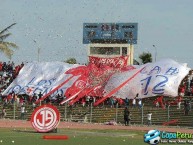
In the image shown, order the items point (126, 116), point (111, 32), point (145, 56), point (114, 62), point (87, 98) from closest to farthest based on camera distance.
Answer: point (126, 116) < point (87, 98) < point (114, 62) < point (145, 56) < point (111, 32)

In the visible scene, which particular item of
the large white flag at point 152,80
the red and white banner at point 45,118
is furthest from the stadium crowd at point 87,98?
the red and white banner at point 45,118

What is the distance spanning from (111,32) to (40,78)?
150 ft

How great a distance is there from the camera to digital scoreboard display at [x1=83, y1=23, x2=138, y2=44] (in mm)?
103312

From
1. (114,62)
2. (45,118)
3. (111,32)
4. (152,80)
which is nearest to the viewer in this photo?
(45,118)

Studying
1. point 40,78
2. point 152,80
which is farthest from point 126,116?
point 40,78

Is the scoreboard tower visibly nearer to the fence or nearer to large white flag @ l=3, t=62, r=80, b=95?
large white flag @ l=3, t=62, r=80, b=95

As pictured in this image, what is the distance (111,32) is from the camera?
104 meters

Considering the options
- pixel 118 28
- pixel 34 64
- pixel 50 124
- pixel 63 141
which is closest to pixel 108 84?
pixel 34 64

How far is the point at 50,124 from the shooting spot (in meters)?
26.1

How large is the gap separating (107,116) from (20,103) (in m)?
7.58

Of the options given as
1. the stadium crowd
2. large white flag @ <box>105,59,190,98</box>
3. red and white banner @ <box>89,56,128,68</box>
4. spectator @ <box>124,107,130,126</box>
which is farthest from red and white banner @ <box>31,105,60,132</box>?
red and white banner @ <box>89,56,128,68</box>

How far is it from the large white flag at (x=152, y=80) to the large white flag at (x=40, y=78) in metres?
4.56

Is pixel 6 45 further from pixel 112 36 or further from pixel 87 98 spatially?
pixel 112 36

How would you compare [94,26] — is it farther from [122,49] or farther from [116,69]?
[116,69]
